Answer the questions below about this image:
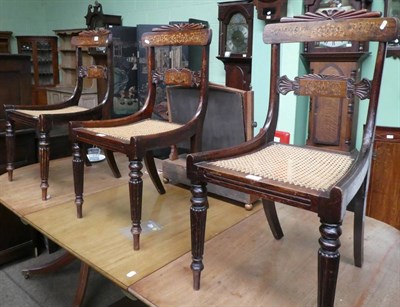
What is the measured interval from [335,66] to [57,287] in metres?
2.54

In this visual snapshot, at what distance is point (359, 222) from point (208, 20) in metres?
3.15

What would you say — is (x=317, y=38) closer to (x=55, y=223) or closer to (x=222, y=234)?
(x=222, y=234)

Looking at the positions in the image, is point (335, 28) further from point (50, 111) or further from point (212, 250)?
point (50, 111)

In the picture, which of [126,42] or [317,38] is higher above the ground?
[126,42]

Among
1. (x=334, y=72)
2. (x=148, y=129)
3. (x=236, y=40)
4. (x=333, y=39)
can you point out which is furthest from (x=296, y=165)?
(x=236, y=40)

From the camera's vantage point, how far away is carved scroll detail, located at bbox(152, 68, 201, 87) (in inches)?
75.0

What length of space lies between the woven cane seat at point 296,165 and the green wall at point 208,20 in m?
1.84

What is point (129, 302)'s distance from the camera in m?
2.16

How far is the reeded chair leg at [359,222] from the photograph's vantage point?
4.58 ft

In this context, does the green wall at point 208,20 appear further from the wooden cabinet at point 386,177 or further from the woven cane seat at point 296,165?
the woven cane seat at point 296,165

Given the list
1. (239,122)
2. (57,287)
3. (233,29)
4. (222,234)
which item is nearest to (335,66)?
(233,29)

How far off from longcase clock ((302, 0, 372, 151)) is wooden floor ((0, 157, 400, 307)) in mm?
1180

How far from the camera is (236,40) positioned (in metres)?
3.59

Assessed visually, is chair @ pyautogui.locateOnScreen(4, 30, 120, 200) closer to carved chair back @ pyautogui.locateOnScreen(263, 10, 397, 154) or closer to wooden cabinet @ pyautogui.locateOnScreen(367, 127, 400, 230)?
carved chair back @ pyautogui.locateOnScreen(263, 10, 397, 154)
